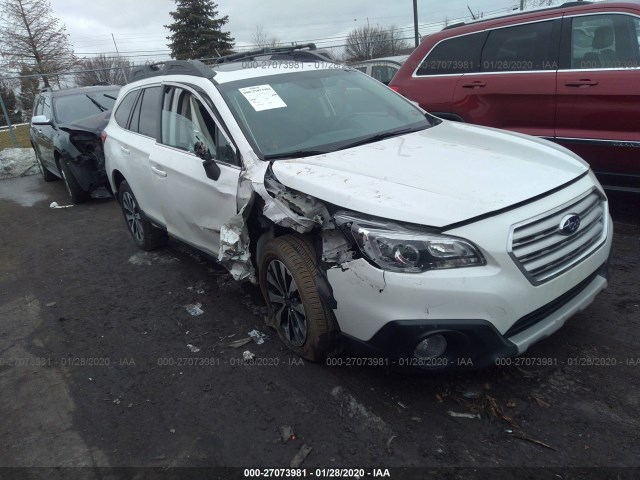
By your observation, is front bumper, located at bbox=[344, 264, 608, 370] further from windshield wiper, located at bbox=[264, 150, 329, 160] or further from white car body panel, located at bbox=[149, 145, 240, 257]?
white car body panel, located at bbox=[149, 145, 240, 257]

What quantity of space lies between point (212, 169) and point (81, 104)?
21.2 ft

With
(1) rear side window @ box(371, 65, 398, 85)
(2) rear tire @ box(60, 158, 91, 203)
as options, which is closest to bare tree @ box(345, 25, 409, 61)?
(1) rear side window @ box(371, 65, 398, 85)

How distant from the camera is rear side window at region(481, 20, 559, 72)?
15.4ft

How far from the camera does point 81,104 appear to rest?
8516mm

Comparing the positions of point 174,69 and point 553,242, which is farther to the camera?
point 174,69

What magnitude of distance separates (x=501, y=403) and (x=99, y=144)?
22.1 ft

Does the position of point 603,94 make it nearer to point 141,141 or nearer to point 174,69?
point 174,69

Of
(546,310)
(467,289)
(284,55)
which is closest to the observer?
(467,289)

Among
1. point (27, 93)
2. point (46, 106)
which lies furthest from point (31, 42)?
point (46, 106)

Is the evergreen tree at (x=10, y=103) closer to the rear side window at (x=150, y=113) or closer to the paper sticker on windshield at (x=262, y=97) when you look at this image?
the rear side window at (x=150, y=113)

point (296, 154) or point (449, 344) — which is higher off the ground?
point (296, 154)

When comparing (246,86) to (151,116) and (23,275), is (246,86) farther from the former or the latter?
(23,275)

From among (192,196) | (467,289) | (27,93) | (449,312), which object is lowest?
(449,312)

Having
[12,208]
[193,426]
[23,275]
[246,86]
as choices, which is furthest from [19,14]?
[193,426]
